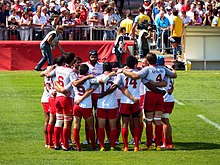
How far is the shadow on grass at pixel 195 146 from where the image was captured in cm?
1738

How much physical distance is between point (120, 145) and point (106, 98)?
1.35 meters

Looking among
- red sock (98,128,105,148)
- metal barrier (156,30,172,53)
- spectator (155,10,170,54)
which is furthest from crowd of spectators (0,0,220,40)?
red sock (98,128,105,148)

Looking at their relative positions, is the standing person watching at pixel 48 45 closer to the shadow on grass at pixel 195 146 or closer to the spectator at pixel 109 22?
the spectator at pixel 109 22

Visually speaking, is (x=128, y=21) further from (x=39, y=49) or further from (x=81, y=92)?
(x=81, y=92)

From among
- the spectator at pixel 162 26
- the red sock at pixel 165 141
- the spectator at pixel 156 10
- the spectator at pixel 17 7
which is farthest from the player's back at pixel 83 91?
the spectator at pixel 156 10

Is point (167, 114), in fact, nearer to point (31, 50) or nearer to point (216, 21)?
point (31, 50)

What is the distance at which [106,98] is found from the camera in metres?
16.9

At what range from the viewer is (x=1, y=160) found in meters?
15.6

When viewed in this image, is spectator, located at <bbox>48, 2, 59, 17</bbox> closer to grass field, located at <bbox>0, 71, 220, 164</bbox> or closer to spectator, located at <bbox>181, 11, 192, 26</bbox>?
grass field, located at <bbox>0, 71, 220, 164</bbox>

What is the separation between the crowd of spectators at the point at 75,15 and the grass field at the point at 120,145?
4283 mm

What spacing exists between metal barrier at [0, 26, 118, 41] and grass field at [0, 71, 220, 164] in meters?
4.10

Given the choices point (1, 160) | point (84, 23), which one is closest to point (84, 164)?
point (1, 160)

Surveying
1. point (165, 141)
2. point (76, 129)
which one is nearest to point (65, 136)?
point (76, 129)

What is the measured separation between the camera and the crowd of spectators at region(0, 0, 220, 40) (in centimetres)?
3456
